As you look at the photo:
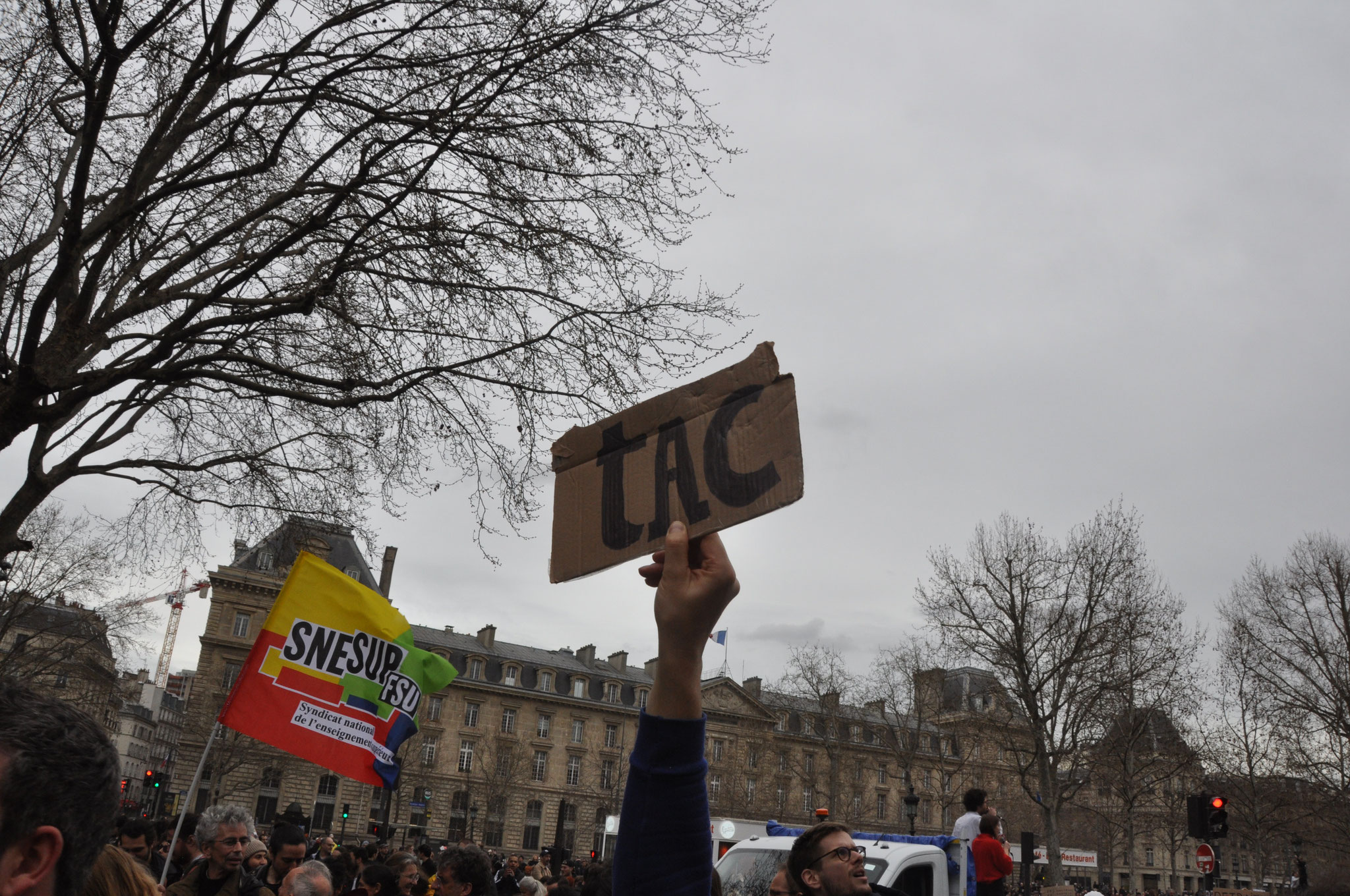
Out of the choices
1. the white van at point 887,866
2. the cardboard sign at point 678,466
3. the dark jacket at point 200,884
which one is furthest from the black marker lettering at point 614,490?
the white van at point 887,866

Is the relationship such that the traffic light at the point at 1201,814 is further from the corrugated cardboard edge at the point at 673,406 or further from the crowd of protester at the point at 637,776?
the crowd of protester at the point at 637,776

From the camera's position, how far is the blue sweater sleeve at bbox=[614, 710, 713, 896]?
1.36 m

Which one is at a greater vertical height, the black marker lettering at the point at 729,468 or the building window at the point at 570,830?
the black marker lettering at the point at 729,468

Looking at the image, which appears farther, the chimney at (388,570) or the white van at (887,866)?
the chimney at (388,570)

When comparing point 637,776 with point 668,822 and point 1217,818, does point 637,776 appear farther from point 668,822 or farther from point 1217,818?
point 1217,818

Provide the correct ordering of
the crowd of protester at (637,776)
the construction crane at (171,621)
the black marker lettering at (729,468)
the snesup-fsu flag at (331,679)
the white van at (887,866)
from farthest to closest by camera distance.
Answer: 1. the construction crane at (171,621)
2. the white van at (887,866)
3. the snesup-fsu flag at (331,679)
4. the black marker lettering at (729,468)
5. the crowd of protester at (637,776)

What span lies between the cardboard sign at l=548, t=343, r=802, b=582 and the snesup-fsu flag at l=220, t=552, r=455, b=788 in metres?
4.11

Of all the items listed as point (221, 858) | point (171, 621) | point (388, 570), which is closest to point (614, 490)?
point (221, 858)

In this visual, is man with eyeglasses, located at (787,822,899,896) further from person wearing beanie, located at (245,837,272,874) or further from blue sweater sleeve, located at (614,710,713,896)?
person wearing beanie, located at (245,837,272,874)

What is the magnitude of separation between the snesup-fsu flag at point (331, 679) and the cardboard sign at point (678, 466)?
13.5ft

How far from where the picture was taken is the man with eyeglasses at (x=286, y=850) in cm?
627

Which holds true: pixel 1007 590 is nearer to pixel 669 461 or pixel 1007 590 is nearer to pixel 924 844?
pixel 924 844

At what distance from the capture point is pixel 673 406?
6.25 ft

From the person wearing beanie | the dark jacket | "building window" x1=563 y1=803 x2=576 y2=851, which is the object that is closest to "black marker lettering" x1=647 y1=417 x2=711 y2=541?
the dark jacket
